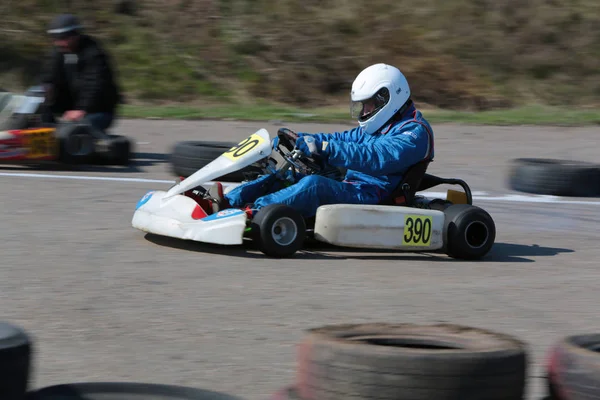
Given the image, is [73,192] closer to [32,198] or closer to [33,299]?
[32,198]

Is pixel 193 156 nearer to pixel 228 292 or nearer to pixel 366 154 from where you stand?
pixel 366 154

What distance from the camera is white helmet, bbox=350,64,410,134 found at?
6117mm

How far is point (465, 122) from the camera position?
1446cm

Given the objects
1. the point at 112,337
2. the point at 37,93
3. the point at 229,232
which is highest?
the point at 37,93

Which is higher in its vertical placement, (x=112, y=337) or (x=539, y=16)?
(x=539, y=16)

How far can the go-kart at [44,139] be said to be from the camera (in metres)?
9.09

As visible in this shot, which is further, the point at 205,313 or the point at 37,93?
the point at 37,93

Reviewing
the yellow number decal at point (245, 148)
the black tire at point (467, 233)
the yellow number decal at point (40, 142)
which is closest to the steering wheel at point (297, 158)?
the yellow number decal at point (245, 148)

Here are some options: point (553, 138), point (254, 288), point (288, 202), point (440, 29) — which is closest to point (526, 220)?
point (288, 202)

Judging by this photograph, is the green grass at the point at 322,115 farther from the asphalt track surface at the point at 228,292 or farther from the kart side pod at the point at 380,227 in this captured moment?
the kart side pod at the point at 380,227

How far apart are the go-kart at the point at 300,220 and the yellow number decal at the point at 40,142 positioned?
10.8 ft

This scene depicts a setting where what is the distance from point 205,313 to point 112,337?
22.0 inches

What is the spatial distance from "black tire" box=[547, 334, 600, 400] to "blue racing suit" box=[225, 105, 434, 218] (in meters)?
2.92

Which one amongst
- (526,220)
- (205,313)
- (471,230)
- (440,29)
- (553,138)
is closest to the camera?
(205,313)
